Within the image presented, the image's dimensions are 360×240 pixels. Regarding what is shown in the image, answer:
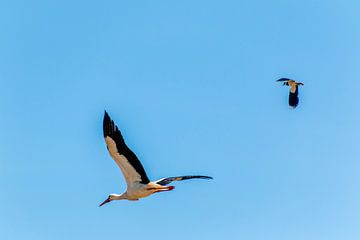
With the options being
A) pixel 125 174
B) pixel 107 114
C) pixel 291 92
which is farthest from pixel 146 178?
pixel 291 92

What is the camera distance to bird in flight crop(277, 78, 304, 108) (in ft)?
132

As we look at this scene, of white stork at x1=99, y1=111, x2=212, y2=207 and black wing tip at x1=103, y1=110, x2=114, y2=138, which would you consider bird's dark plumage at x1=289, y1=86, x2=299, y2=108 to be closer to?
white stork at x1=99, y1=111, x2=212, y2=207

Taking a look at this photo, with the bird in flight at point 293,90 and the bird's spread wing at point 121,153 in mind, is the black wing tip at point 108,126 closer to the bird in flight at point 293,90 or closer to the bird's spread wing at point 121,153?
the bird's spread wing at point 121,153

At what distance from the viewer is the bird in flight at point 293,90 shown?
40.2 m

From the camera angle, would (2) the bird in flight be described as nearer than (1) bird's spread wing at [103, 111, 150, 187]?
No

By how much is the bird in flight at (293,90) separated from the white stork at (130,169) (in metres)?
13.1

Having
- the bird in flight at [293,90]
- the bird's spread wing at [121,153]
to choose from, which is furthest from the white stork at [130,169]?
the bird in flight at [293,90]

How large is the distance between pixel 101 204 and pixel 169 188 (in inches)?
179

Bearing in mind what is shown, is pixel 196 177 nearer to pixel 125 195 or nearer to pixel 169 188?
pixel 169 188

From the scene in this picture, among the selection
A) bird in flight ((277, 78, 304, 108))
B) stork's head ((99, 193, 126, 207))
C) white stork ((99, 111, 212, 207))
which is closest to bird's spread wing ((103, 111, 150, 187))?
white stork ((99, 111, 212, 207))

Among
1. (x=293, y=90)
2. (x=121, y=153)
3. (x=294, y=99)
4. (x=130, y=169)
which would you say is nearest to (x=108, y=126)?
(x=121, y=153)

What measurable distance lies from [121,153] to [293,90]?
15409 millimetres

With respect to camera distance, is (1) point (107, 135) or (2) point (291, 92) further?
(2) point (291, 92)

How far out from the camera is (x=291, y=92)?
40.9 metres
